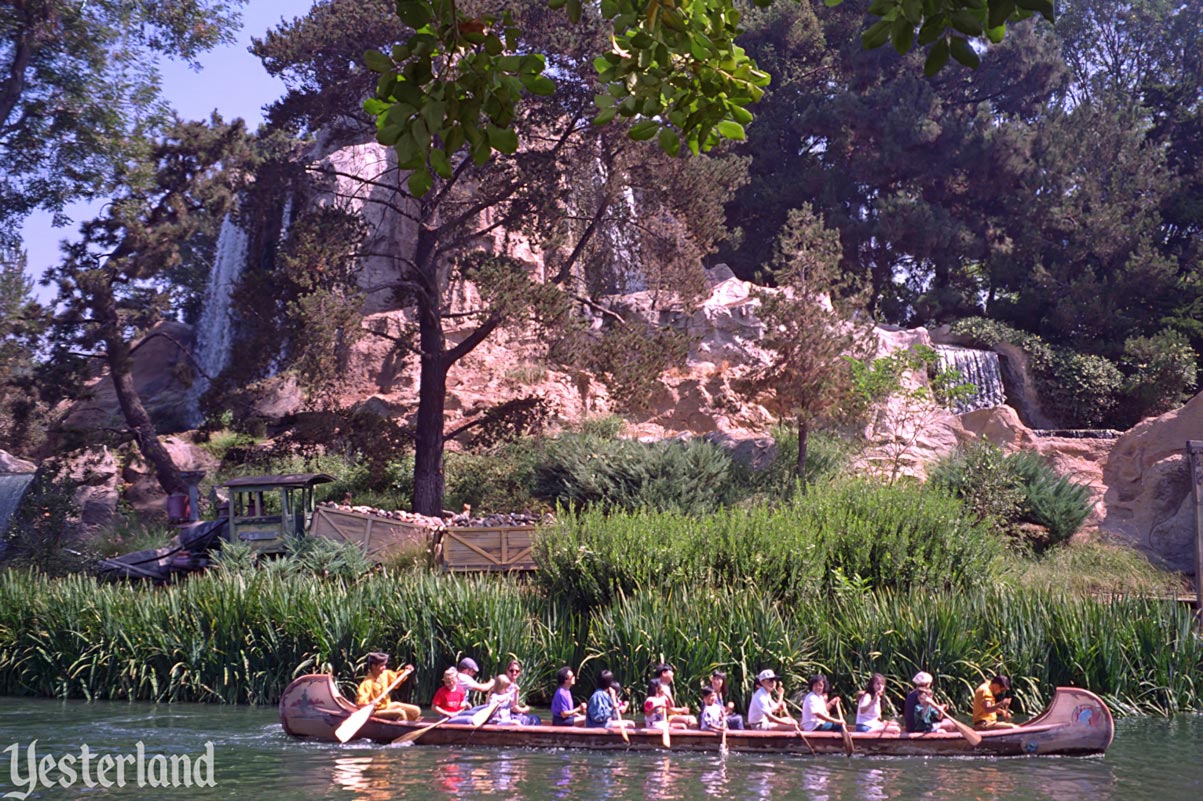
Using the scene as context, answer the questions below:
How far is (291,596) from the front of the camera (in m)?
18.1

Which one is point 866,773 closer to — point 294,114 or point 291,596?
point 291,596

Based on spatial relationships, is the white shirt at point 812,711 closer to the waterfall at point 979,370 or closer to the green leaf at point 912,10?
the green leaf at point 912,10

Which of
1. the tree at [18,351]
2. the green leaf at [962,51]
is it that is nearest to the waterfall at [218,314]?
the tree at [18,351]

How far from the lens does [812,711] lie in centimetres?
1471

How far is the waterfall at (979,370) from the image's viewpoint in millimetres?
37656

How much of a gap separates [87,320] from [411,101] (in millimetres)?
28805

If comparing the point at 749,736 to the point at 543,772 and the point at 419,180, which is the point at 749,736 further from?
the point at 419,180

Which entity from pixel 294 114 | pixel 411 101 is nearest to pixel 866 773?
pixel 411 101

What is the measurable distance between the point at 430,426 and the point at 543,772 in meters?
14.3

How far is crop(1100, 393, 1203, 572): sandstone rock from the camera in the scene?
24719 mm

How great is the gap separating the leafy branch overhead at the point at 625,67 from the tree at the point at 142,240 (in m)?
25.7

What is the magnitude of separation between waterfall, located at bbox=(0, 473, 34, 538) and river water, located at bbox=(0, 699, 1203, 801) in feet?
55.9

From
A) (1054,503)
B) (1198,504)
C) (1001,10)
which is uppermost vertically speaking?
(1001,10)

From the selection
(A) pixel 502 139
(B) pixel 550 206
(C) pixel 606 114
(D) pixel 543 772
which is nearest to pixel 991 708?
(D) pixel 543 772
